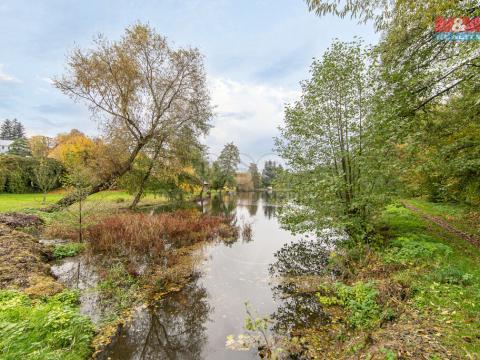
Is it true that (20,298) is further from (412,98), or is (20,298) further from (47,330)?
(412,98)

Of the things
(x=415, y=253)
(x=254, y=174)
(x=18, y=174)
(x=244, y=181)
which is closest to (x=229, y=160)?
(x=244, y=181)

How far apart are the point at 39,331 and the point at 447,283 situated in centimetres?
759

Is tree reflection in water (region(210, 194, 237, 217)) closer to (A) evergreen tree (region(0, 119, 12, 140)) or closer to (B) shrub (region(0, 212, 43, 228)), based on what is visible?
(B) shrub (region(0, 212, 43, 228))

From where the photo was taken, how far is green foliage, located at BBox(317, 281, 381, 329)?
459 centimetres

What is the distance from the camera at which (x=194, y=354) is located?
4.34m

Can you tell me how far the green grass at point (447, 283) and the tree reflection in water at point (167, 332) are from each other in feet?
13.3

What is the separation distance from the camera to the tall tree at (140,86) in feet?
47.7

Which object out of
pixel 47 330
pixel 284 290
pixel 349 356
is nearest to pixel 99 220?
pixel 47 330

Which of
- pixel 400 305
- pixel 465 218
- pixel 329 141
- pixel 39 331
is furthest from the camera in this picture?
pixel 465 218

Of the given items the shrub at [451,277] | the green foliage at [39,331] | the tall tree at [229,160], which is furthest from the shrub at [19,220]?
the tall tree at [229,160]

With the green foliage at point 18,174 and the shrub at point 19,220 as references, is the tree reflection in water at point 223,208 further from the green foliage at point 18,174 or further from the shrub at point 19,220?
the green foliage at point 18,174

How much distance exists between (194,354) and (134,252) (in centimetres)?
609

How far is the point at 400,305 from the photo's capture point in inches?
179

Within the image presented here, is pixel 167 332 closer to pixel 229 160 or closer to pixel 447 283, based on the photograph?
pixel 447 283
